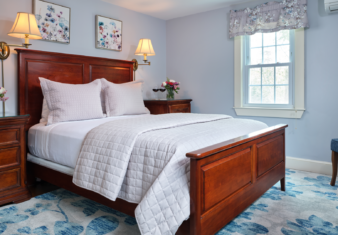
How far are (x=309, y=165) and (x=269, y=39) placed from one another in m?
1.78

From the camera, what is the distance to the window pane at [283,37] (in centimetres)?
361

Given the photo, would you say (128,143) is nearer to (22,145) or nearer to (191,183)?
(191,183)

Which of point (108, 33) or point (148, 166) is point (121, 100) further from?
point (148, 166)

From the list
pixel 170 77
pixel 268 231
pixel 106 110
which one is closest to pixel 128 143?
pixel 268 231

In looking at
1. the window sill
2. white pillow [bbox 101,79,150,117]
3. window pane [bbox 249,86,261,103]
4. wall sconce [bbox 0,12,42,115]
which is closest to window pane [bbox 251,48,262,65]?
window pane [bbox 249,86,261,103]

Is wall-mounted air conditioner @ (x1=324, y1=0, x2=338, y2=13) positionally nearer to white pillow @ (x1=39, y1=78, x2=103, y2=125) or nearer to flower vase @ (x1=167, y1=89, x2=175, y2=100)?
flower vase @ (x1=167, y1=89, x2=175, y2=100)

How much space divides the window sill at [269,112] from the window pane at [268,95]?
14 centimetres

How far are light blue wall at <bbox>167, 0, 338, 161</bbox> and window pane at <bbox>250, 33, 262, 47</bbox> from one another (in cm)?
29

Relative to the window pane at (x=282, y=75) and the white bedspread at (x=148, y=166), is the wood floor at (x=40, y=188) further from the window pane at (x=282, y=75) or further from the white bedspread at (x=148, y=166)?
the window pane at (x=282, y=75)

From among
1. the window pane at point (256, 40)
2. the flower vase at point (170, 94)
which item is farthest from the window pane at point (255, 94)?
the flower vase at point (170, 94)

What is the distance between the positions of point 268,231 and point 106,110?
214 cm

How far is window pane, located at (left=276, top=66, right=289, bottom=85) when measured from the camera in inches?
143

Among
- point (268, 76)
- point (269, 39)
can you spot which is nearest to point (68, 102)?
point (268, 76)

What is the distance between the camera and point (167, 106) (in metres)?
3.97
